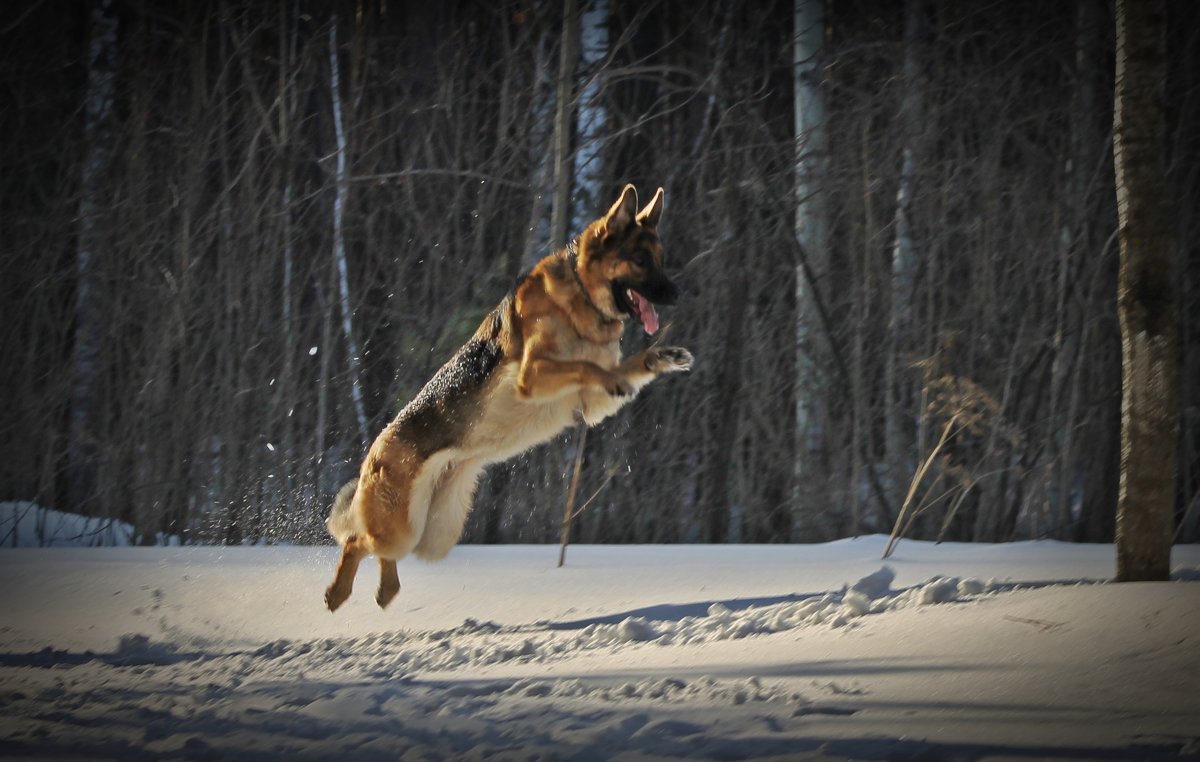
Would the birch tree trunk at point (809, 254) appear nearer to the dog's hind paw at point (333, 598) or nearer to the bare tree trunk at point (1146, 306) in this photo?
the bare tree trunk at point (1146, 306)

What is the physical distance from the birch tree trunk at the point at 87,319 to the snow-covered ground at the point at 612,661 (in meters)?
3.17

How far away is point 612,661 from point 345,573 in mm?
2223

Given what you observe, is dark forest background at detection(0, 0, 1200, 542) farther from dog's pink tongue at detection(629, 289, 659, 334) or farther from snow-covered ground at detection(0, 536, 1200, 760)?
dog's pink tongue at detection(629, 289, 659, 334)

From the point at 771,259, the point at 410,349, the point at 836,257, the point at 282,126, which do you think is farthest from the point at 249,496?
the point at 836,257

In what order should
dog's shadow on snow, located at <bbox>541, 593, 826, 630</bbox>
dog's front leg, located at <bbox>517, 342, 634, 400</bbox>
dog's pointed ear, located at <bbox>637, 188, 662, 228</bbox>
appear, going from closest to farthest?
1. dog's front leg, located at <bbox>517, 342, 634, 400</bbox>
2. dog's pointed ear, located at <bbox>637, 188, 662, 228</bbox>
3. dog's shadow on snow, located at <bbox>541, 593, 826, 630</bbox>

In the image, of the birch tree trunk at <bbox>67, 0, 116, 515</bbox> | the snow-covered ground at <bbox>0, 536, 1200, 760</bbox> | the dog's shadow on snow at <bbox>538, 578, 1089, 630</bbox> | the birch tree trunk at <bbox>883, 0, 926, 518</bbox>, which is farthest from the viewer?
the birch tree trunk at <bbox>883, 0, 926, 518</bbox>

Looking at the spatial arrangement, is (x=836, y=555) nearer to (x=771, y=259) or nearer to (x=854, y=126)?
(x=771, y=259)

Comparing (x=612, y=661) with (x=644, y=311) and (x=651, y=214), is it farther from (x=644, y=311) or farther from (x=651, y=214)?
(x=651, y=214)

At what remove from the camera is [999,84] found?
1161cm

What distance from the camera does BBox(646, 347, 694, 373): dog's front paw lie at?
572 centimetres

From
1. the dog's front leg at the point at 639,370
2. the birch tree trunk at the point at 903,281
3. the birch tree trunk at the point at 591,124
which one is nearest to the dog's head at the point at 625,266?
the dog's front leg at the point at 639,370

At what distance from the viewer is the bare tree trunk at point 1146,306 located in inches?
226

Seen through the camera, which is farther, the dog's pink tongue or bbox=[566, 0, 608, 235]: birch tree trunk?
bbox=[566, 0, 608, 235]: birch tree trunk

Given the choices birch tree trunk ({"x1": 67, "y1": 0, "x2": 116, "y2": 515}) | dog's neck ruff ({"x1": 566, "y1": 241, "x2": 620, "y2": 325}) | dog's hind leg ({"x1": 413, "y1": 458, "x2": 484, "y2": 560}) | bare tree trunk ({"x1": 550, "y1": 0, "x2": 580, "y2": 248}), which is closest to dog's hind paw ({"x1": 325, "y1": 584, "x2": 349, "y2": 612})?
dog's hind leg ({"x1": 413, "y1": 458, "x2": 484, "y2": 560})
